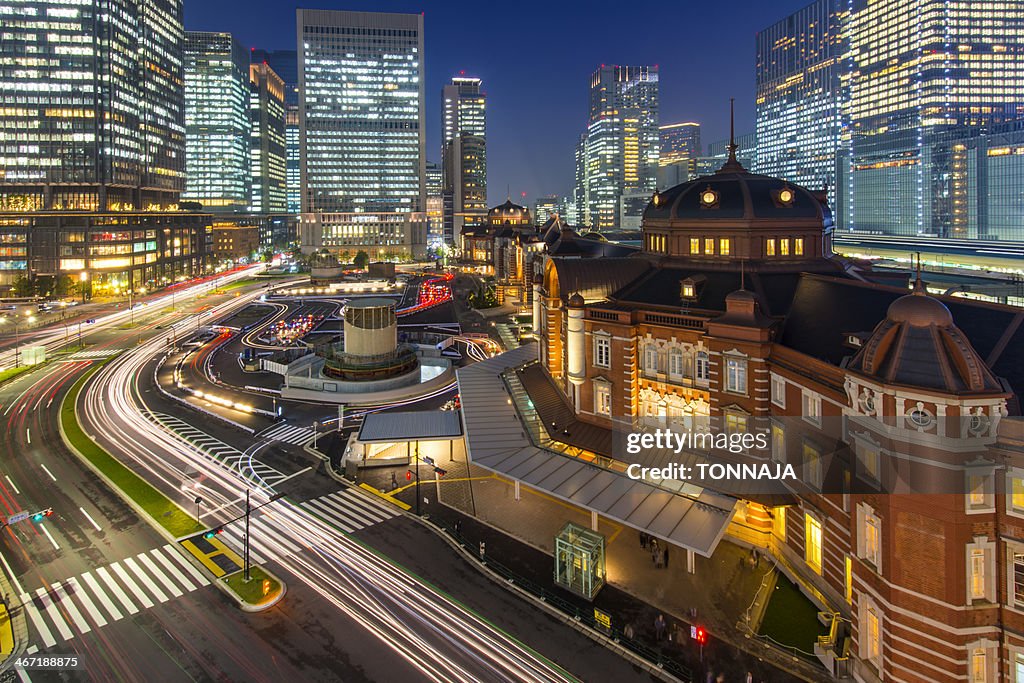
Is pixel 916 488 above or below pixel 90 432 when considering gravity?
above

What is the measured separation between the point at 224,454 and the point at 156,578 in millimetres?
21529

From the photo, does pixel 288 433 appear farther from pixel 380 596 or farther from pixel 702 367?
pixel 702 367

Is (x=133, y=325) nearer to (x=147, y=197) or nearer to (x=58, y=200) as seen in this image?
(x=58, y=200)

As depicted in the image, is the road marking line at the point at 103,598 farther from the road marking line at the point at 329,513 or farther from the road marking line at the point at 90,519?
the road marking line at the point at 329,513

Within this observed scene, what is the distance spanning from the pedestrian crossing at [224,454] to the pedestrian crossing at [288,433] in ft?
13.6

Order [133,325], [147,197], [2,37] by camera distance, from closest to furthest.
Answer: [133,325] → [2,37] → [147,197]

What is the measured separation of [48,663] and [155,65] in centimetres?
20861

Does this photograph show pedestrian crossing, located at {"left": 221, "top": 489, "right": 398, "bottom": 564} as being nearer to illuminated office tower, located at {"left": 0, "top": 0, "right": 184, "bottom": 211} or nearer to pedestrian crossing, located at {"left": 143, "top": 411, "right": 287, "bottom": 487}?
pedestrian crossing, located at {"left": 143, "top": 411, "right": 287, "bottom": 487}

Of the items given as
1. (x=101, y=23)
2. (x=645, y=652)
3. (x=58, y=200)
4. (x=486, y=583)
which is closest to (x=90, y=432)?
(x=486, y=583)

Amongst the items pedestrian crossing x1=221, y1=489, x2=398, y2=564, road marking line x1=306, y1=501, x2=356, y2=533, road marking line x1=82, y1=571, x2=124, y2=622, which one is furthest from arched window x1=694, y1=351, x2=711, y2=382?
Answer: road marking line x1=82, y1=571, x2=124, y2=622

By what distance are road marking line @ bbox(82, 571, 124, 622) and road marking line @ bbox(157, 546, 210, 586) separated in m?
4.08

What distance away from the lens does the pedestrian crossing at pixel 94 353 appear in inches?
3804

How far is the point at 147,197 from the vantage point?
188 m

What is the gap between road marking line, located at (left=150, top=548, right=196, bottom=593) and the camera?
118ft
